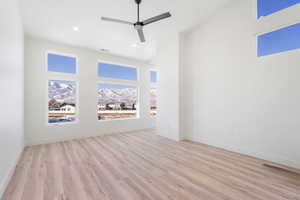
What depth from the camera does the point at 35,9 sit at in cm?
283

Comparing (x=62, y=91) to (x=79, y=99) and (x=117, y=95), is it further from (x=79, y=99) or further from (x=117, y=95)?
(x=117, y=95)

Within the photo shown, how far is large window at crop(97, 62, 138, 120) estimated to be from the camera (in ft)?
16.8

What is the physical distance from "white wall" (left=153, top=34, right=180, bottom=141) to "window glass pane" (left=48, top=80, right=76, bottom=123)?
293 cm

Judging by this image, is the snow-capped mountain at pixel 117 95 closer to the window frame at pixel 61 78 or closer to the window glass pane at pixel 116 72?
the window glass pane at pixel 116 72

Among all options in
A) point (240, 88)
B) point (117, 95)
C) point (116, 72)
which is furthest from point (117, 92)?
point (240, 88)

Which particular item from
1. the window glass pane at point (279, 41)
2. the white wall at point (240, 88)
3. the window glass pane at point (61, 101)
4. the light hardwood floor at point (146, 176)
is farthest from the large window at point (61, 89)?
the window glass pane at point (279, 41)

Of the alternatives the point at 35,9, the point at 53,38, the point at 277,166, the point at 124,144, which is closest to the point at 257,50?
the point at 277,166

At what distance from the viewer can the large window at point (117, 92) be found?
5125mm

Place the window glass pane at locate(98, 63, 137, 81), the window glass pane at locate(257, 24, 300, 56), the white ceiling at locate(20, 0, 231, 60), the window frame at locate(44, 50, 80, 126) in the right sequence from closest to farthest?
the window glass pane at locate(257, 24, 300, 56) → the white ceiling at locate(20, 0, 231, 60) → the window frame at locate(44, 50, 80, 126) → the window glass pane at locate(98, 63, 137, 81)

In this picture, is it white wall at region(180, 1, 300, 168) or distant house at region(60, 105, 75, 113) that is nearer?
white wall at region(180, 1, 300, 168)

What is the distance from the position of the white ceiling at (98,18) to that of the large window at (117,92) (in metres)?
1.11

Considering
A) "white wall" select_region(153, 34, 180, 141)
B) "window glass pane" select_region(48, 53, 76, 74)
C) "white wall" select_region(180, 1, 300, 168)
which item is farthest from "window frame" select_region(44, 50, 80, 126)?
"white wall" select_region(180, 1, 300, 168)

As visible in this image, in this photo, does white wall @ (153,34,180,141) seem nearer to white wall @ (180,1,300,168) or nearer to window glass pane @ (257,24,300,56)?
white wall @ (180,1,300,168)

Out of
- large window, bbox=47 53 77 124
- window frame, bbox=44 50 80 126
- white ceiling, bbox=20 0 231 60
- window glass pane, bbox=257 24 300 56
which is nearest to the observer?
window glass pane, bbox=257 24 300 56
